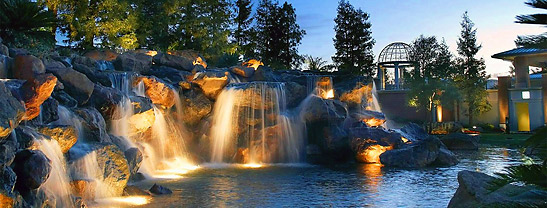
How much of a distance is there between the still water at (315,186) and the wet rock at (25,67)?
4.16 m

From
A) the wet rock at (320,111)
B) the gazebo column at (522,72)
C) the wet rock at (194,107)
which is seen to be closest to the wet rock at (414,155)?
the wet rock at (320,111)

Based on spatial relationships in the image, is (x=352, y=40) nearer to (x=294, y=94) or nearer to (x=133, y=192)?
(x=294, y=94)

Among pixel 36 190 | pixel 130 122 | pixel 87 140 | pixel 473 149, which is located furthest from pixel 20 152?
pixel 473 149

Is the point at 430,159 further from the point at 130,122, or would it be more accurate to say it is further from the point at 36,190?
the point at 36,190

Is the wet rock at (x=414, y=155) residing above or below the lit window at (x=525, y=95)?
below

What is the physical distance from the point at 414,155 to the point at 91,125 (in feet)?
40.0

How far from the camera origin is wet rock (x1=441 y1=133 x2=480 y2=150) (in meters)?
26.9

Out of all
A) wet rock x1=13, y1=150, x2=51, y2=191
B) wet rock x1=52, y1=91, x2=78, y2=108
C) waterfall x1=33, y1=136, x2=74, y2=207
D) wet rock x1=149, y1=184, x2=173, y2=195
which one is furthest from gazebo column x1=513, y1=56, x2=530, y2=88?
wet rock x1=13, y1=150, x2=51, y2=191

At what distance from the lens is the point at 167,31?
38219mm

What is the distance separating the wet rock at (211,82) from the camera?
78.1 ft

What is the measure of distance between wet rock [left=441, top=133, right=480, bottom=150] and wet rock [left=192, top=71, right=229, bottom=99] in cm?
1258

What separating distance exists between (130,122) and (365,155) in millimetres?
9691

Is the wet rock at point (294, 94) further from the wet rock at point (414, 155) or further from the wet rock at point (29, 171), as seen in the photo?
the wet rock at point (29, 171)

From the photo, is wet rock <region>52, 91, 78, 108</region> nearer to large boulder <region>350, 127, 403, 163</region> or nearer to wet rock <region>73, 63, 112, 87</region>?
wet rock <region>73, 63, 112, 87</region>
